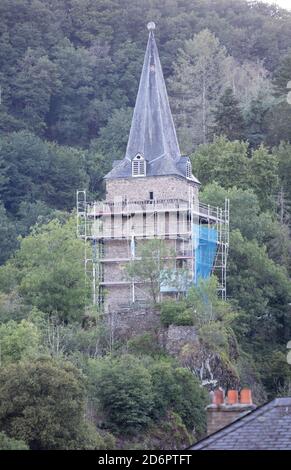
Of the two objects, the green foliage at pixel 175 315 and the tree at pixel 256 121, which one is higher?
the tree at pixel 256 121

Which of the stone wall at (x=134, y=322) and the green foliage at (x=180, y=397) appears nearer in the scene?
the green foliage at (x=180, y=397)

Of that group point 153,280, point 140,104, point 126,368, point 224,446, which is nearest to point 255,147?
point 140,104

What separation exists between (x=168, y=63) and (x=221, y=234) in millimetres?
53197

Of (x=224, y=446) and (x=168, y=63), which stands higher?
(x=168, y=63)

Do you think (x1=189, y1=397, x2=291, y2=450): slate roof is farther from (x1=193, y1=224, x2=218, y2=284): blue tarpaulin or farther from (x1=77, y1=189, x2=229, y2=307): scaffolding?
(x1=193, y1=224, x2=218, y2=284): blue tarpaulin

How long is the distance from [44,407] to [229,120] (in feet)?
161

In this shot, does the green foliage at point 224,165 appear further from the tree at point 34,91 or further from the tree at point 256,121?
the tree at point 34,91

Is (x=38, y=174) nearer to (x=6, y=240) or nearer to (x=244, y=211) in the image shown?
(x=6, y=240)

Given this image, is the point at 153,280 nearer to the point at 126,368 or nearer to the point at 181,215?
the point at 181,215

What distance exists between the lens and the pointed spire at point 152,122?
80000 mm

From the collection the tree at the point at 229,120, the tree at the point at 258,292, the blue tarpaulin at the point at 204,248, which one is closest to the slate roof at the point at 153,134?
the blue tarpaulin at the point at 204,248

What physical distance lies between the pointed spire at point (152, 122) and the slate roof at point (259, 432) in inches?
2084

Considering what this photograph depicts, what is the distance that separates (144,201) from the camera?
77.8 metres
